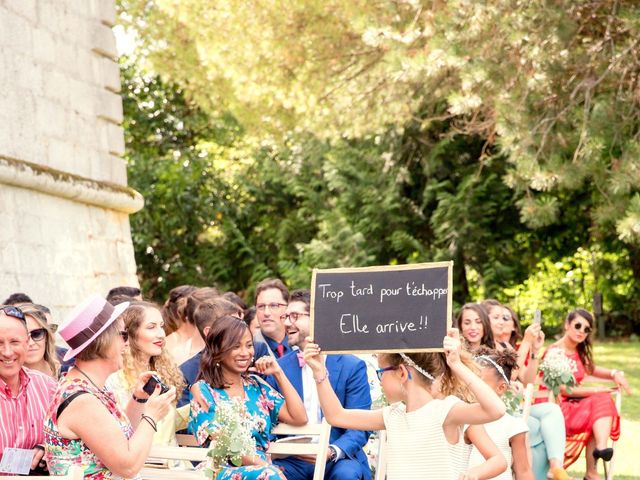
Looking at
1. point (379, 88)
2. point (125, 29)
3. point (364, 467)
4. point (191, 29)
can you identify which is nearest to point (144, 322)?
point (364, 467)

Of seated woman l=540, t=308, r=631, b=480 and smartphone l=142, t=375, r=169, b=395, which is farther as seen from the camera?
seated woman l=540, t=308, r=631, b=480

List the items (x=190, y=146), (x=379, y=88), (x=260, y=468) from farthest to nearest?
(x=190, y=146), (x=379, y=88), (x=260, y=468)

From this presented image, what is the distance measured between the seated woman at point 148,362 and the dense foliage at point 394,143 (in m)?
7.43

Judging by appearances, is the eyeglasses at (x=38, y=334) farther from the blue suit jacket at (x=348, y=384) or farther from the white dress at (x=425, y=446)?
the white dress at (x=425, y=446)

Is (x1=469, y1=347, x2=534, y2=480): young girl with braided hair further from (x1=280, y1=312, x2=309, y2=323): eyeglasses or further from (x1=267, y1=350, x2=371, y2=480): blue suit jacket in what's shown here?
(x1=280, y1=312, x2=309, y2=323): eyeglasses

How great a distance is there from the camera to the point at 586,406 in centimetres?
940

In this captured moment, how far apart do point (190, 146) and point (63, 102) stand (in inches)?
728

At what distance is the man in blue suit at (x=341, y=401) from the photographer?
253 inches

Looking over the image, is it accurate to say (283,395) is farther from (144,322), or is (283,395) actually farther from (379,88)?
(379,88)

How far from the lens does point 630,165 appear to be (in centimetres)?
1292

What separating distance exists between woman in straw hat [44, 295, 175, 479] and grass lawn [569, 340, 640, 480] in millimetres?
6280

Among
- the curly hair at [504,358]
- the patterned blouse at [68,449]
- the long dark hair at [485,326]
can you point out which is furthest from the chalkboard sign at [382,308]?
the long dark hair at [485,326]

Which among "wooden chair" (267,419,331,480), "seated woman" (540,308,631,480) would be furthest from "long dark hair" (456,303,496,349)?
"wooden chair" (267,419,331,480)

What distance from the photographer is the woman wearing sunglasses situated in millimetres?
6316
